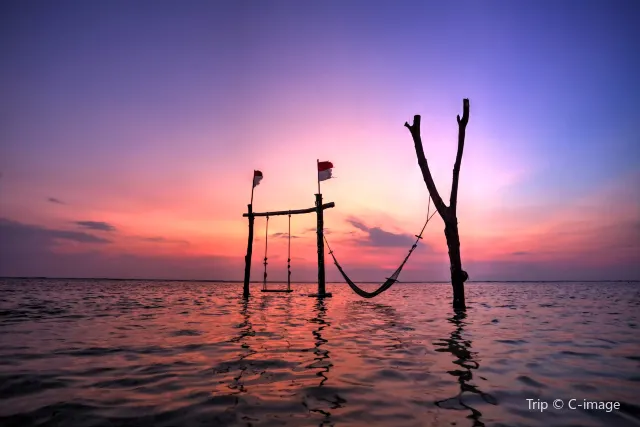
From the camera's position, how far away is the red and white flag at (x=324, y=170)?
17500 millimetres

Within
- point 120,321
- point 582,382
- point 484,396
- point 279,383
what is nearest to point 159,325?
point 120,321

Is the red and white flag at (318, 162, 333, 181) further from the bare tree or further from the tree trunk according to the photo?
the tree trunk

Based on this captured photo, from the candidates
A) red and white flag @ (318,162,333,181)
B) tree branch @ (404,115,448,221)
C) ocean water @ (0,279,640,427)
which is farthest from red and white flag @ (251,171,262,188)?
ocean water @ (0,279,640,427)

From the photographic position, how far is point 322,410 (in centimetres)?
341

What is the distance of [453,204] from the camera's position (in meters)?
12.1

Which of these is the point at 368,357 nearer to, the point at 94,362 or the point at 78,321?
the point at 94,362

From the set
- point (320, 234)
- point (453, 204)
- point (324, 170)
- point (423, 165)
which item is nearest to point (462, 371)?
point (453, 204)

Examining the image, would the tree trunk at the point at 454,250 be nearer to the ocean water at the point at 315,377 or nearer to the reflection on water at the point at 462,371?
the reflection on water at the point at 462,371

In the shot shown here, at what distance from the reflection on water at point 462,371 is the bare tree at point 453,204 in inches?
120

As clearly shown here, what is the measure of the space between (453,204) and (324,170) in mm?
7079

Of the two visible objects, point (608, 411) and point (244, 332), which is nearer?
point (608, 411)

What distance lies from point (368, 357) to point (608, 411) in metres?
3.06

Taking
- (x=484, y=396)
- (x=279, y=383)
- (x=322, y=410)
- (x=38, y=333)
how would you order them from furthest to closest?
(x=38, y=333) < (x=279, y=383) < (x=484, y=396) < (x=322, y=410)

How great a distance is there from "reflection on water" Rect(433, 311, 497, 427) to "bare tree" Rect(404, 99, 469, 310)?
10.0ft
